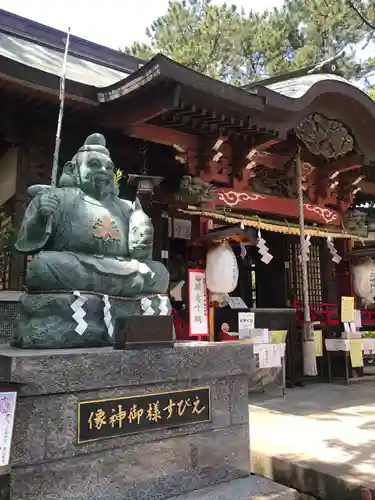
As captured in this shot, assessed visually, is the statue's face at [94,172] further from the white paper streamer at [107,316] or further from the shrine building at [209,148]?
the shrine building at [209,148]

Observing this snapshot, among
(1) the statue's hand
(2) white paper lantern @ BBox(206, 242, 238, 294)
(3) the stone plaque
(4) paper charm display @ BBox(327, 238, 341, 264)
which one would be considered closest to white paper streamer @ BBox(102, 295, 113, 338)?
(3) the stone plaque

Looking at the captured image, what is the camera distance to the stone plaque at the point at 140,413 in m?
2.80

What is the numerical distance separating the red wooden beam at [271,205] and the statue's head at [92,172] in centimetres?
369

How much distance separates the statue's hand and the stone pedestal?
37.3 inches

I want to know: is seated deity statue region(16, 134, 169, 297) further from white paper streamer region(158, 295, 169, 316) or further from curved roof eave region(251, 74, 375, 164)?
curved roof eave region(251, 74, 375, 164)

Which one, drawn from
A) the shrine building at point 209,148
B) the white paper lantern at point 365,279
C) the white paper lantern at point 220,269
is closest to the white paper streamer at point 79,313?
the shrine building at point 209,148

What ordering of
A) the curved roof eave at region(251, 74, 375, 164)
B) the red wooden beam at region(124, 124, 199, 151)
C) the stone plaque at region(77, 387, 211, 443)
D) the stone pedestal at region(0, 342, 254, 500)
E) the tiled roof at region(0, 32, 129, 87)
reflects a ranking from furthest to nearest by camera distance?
the tiled roof at region(0, 32, 129, 87) < the curved roof eave at region(251, 74, 375, 164) < the red wooden beam at region(124, 124, 199, 151) < the stone plaque at region(77, 387, 211, 443) < the stone pedestal at region(0, 342, 254, 500)

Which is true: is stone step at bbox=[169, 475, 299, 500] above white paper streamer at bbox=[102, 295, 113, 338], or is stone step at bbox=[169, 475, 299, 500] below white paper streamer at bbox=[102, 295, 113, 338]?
below

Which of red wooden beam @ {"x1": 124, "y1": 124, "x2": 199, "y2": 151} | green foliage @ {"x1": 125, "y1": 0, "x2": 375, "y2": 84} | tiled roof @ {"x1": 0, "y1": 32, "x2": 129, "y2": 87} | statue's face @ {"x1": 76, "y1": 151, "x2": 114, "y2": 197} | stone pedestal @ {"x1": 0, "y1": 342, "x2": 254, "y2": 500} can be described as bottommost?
stone pedestal @ {"x1": 0, "y1": 342, "x2": 254, "y2": 500}

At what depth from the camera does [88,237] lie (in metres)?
3.54

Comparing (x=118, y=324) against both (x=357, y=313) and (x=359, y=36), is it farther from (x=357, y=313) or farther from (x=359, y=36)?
(x=359, y=36)

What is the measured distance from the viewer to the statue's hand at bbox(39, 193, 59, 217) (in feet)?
10.8

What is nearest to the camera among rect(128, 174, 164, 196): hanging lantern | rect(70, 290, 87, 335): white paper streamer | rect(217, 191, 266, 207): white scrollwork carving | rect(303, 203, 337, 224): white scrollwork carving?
rect(70, 290, 87, 335): white paper streamer

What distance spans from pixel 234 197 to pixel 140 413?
5.16 m
